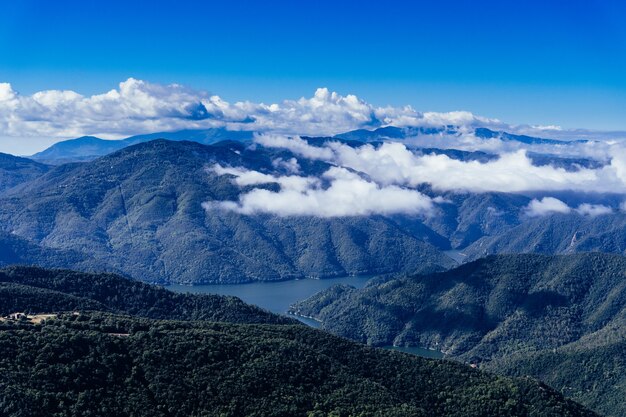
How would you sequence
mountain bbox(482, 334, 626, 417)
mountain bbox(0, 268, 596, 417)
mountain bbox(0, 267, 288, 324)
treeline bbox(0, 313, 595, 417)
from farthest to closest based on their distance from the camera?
mountain bbox(482, 334, 626, 417) < mountain bbox(0, 267, 288, 324) < mountain bbox(0, 268, 596, 417) < treeline bbox(0, 313, 595, 417)

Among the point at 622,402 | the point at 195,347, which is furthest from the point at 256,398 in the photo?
the point at 622,402

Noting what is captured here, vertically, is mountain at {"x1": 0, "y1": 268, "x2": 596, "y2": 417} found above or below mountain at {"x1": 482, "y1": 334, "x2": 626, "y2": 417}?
above

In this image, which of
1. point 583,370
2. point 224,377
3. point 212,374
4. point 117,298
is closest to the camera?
point 212,374

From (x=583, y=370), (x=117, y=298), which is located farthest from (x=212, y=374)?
(x=583, y=370)

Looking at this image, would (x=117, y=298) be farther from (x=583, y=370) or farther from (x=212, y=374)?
(x=583, y=370)

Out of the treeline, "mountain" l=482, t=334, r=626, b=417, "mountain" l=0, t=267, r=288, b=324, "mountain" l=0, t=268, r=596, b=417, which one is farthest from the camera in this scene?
"mountain" l=482, t=334, r=626, b=417

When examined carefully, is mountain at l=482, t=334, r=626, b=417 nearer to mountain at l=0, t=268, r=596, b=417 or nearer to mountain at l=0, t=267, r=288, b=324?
mountain at l=0, t=268, r=596, b=417

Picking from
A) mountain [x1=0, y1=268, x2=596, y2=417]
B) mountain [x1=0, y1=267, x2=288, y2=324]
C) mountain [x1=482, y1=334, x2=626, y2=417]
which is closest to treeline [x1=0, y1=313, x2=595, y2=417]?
mountain [x1=0, y1=268, x2=596, y2=417]

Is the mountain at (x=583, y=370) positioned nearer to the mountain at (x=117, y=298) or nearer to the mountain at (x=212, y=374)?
the mountain at (x=212, y=374)

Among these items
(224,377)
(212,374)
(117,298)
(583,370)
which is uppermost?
(212,374)

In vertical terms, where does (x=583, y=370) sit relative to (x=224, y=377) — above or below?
below

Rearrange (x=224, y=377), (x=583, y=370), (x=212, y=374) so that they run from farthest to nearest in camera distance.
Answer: (x=583, y=370)
(x=224, y=377)
(x=212, y=374)
